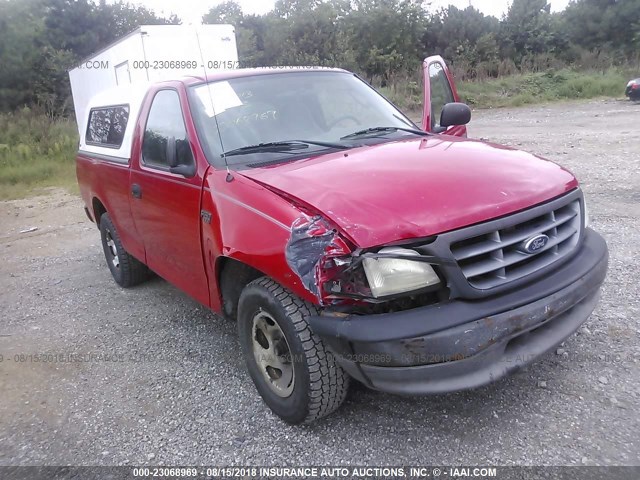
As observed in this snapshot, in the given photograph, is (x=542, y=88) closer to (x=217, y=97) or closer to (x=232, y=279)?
(x=217, y=97)

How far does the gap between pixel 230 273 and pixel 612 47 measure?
1223 inches

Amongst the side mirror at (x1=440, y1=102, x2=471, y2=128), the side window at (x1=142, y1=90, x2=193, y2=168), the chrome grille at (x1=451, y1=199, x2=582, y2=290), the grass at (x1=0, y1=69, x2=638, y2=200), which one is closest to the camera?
the chrome grille at (x1=451, y1=199, x2=582, y2=290)

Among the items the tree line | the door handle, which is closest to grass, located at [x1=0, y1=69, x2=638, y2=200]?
the tree line

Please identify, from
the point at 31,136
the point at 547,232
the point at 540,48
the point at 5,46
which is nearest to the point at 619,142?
the point at 547,232

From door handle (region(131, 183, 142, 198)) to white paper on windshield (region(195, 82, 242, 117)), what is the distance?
88 centimetres

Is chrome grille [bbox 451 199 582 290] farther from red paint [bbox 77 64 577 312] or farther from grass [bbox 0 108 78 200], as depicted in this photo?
grass [bbox 0 108 78 200]

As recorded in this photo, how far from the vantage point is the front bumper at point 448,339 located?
7.17 ft

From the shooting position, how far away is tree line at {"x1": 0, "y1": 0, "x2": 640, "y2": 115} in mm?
24125

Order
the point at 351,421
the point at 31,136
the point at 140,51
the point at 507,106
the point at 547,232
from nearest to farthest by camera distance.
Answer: the point at 547,232 → the point at 351,421 → the point at 140,51 → the point at 31,136 → the point at 507,106

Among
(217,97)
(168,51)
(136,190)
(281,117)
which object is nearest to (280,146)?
(281,117)

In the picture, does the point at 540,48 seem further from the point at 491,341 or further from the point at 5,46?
the point at 491,341

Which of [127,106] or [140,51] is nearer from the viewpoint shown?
[127,106]

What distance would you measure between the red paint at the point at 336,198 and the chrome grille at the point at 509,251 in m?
0.09

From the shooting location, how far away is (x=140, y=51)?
9844 mm
